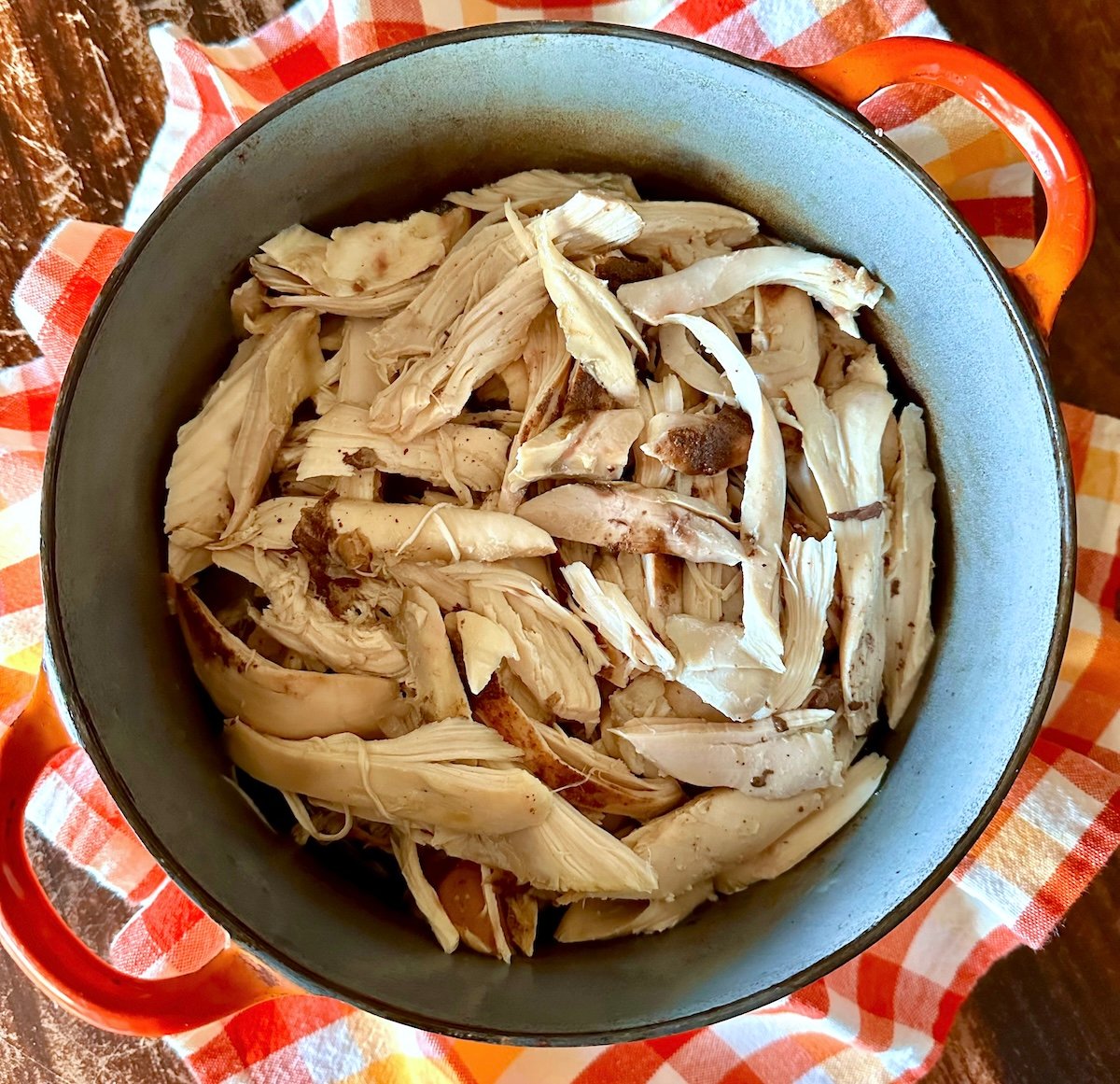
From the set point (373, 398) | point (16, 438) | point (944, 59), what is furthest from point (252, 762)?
point (944, 59)

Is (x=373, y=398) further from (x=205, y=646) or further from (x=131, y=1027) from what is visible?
(x=131, y=1027)

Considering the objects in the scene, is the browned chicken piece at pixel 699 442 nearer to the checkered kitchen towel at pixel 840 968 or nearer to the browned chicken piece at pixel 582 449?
the browned chicken piece at pixel 582 449

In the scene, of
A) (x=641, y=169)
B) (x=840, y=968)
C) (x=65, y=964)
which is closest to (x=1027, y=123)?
(x=641, y=169)

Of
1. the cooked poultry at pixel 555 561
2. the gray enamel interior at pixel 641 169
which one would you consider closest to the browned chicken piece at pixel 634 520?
the cooked poultry at pixel 555 561

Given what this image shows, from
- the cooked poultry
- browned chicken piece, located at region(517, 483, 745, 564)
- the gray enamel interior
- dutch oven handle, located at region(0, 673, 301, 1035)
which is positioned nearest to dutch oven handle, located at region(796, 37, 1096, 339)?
the gray enamel interior

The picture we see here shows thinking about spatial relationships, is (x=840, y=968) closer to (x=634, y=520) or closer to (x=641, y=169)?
(x=634, y=520)
